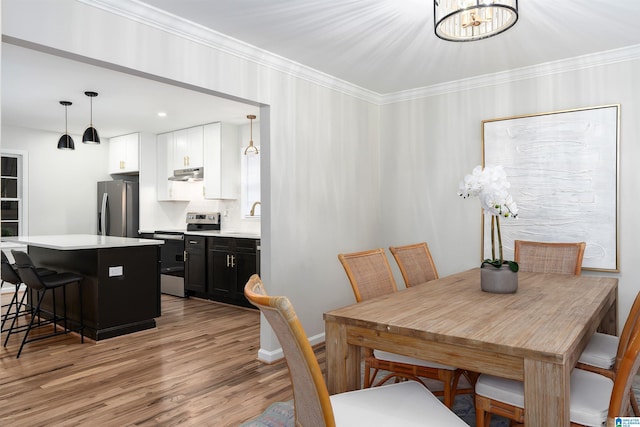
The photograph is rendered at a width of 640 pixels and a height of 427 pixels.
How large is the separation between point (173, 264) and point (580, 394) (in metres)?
5.38

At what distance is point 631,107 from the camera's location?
3324 mm

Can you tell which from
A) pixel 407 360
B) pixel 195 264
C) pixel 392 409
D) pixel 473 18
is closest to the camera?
pixel 392 409

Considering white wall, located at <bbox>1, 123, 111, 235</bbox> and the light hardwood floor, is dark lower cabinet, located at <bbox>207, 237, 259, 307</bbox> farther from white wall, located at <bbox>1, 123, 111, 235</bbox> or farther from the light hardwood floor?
white wall, located at <bbox>1, 123, 111, 235</bbox>

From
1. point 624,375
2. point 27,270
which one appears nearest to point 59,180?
point 27,270

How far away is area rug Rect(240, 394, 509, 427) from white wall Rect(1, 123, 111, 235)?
5705 millimetres

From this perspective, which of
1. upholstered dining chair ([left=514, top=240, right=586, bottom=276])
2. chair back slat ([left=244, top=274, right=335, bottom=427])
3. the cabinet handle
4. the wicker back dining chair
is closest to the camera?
chair back slat ([left=244, top=274, right=335, bottom=427])

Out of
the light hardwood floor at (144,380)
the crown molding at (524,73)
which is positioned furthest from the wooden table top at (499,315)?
the crown molding at (524,73)

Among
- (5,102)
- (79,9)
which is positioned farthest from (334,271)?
(5,102)

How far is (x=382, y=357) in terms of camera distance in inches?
86.5

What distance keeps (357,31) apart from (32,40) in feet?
6.10

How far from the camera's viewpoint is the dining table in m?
1.35

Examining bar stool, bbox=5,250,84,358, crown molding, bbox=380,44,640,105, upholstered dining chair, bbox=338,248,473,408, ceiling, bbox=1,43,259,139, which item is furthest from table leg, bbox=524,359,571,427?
bar stool, bbox=5,250,84,358

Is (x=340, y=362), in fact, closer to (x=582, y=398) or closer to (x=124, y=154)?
(x=582, y=398)

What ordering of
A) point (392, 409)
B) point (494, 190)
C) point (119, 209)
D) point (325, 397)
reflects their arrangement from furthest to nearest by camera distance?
point (119, 209), point (494, 190), point (392, 409), point (325, 397)
